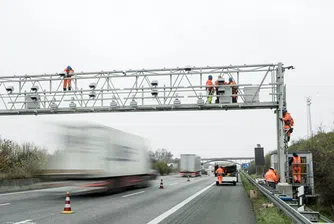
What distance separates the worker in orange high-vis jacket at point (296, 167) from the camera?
741 inches

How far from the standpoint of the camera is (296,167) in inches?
754

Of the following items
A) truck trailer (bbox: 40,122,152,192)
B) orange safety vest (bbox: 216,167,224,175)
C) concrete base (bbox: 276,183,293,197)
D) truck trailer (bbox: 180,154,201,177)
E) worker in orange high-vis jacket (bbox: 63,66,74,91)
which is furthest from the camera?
truck trailer (bbox: 180,154,201,177)

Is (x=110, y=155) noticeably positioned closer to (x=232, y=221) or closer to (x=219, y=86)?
(x=219, y=86)

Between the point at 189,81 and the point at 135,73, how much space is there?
3.14 meters

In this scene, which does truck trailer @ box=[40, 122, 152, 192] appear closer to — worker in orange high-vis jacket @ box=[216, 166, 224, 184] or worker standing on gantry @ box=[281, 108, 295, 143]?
worker standing on gantry @ box=[281, 108, 295, 143]

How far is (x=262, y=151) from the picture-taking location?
33344 millimetres

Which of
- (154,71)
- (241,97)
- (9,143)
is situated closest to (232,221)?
(241,97)

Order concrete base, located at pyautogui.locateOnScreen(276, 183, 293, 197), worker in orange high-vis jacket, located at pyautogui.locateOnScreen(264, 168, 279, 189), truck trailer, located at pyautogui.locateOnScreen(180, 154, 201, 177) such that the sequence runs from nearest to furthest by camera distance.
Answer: concrete base, located at pyautogui.locateOnScreen(276, 183, 293, 197) → worker in orange high-vis jacket, located at pyautogui.locateOnScreen(264, 168, 279, 189) → truck trailer, located at pyautogui.locateOnScreen(180, 154, 201, 177)

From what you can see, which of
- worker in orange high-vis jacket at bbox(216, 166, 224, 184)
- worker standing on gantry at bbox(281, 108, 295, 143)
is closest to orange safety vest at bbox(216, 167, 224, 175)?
worker in orange high-vis jacket at bbox(216, 166, 224, 184)

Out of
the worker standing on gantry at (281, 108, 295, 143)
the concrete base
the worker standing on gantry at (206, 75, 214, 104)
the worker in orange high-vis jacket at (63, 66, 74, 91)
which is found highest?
the worker in orange high-vis jacket at (63, 66, 74, 91)

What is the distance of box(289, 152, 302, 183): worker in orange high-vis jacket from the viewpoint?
1881 cm

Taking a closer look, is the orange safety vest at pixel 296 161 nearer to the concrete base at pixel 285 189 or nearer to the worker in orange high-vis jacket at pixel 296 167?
the worker in orange high-vis jacket at pixel 296 167

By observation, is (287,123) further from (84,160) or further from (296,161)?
(84,160)

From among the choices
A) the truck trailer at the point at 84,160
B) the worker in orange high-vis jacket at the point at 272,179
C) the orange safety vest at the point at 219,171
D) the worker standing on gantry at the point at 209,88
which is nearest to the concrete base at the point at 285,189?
the worker in orange high-vis jacket at the point at 272,179
